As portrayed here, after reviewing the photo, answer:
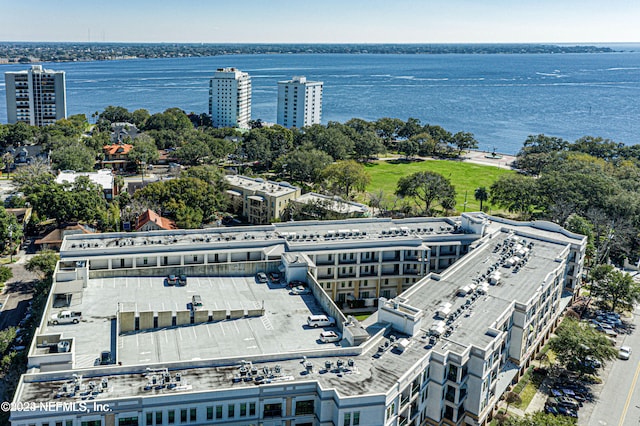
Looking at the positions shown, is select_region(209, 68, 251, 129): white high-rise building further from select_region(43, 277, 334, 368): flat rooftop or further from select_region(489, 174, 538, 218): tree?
select_region(43, 277, 334, 368): flat rooftop

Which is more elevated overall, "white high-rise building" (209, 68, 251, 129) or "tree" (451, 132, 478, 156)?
"white high-rise building" (209, 68, 251, 129)

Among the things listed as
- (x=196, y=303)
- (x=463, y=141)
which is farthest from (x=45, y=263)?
(x=463, y=141)

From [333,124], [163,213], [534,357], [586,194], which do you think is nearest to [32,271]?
[163,213]

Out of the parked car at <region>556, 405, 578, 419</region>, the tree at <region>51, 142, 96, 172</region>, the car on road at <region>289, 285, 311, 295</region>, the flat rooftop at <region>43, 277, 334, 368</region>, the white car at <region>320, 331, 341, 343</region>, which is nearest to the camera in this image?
the flat rooftop at <region>43, 277, 334, 368</region>

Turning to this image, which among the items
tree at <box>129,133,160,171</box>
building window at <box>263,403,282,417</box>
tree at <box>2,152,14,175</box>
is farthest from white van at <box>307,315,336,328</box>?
tree at <box>2,152,14,175</box>

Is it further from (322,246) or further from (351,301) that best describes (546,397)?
(322,246)

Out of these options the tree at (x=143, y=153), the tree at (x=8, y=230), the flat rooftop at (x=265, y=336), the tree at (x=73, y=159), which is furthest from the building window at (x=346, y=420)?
the tree at (x=143, y=153)
